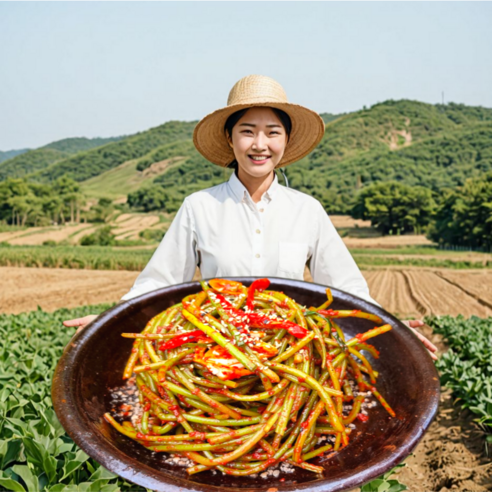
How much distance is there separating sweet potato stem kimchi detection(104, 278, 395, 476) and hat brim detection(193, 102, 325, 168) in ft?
3.89

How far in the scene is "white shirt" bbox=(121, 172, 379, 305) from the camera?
2.78m

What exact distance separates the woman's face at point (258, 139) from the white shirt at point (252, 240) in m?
0.30

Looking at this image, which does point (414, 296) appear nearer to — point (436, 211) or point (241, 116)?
point (436, 211)

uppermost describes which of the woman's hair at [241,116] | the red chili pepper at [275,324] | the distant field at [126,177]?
the distant field at [126,177]

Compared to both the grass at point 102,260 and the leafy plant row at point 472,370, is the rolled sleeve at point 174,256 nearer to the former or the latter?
the leafy plant row at point 472,370

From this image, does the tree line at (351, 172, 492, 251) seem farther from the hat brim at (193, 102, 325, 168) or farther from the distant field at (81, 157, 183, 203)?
the distant field at (81, 157, 183, 203)

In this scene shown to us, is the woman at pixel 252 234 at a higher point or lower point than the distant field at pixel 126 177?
lower

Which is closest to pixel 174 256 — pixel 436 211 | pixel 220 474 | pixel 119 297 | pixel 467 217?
pixel 220 474

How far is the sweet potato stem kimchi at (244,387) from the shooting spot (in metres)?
1.54

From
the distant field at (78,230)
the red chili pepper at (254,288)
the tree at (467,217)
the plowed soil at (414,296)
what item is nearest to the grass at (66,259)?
the distant field at (78,230)

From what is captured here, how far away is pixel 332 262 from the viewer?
2.82 m

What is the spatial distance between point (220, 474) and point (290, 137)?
2.07 metres

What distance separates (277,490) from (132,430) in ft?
2.06

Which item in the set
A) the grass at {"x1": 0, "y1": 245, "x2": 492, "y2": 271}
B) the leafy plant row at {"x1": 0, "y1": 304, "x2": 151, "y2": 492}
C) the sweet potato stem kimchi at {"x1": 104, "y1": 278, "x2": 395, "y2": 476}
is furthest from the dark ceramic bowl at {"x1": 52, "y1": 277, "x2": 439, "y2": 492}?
the grass at {"x1": 0, "y1": 245, "x2": 492, "y2": 271}
